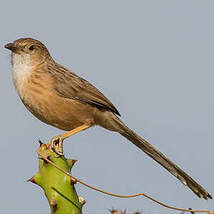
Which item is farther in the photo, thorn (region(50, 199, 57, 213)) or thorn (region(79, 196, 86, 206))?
thorn (region(79, 196, 86, 206))

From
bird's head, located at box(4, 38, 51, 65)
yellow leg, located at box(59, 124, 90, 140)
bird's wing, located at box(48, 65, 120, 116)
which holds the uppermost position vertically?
bird's head, located at box(4, 38, 51, 65)

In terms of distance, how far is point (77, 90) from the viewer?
6.84m

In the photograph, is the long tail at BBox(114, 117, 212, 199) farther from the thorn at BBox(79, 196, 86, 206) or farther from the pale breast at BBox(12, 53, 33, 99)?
the thorn at BBox(79, 196, 86, 206)

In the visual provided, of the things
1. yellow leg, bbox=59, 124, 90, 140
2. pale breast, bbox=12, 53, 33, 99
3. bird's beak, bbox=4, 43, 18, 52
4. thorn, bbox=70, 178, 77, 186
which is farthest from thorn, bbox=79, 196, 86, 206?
bird's beak, bbox=4, 43, 18, 52

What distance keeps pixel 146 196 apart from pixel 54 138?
2.28 metres

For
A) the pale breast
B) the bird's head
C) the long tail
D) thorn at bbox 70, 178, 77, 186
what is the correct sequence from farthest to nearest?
1. the bird's head
2. the pale breast
3. the long tail
4. thorn at bbox 70, 178, 77, 186

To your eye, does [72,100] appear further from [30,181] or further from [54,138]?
[30,181]

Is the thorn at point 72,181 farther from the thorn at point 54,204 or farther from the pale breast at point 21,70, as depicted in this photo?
the pale breast at point 21,70

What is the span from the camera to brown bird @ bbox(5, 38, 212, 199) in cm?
632

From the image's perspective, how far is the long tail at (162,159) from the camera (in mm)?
5707

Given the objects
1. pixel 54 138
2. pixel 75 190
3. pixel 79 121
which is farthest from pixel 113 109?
pixel 75 190

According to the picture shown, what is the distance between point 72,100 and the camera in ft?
21.9

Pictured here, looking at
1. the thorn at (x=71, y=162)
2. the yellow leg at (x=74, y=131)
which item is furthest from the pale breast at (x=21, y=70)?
the thorn at (x=71, y=162)

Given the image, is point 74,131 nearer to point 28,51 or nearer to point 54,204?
point 28,51
